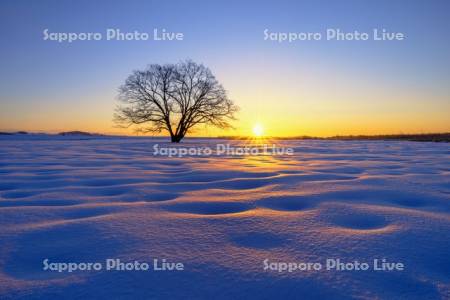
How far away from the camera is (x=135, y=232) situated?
5.42 ft

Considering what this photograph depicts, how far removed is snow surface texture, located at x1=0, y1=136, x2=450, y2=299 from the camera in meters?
1.12

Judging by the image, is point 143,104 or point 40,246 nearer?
point 40,246

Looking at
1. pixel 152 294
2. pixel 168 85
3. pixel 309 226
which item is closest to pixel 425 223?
pixel 309 226

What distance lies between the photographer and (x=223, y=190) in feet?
9.23

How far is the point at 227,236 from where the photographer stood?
5.25 ft

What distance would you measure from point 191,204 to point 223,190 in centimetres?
61

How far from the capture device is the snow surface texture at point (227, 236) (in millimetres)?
1120

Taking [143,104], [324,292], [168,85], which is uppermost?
[168,85]

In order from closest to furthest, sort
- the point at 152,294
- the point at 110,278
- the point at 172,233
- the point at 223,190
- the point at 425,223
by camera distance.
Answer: the point at 152,294, the point at 110,278, the point at 172,233, the point at 425,223, the point at 223,190

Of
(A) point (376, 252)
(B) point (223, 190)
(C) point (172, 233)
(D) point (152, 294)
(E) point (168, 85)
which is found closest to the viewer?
(D) point (152, 294)

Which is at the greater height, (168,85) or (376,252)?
(168,85)

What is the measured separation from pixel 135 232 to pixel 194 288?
0.68 meters

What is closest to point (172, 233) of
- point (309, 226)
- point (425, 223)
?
point (309, 226)

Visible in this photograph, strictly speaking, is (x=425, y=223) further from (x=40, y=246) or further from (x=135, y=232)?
(x=40, y=246)
